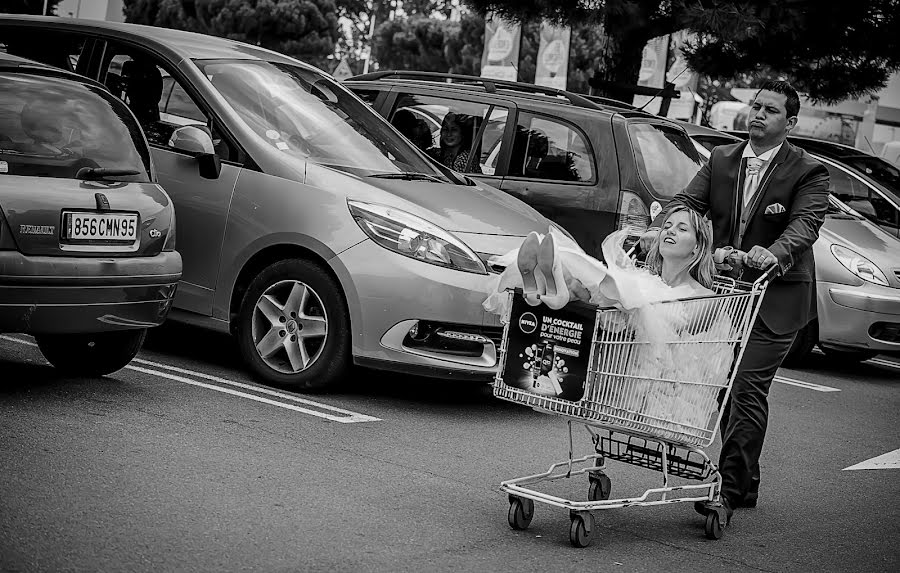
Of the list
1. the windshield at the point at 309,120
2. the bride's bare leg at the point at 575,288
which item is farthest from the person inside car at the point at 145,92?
the bride's bare leg at the point at 575,288

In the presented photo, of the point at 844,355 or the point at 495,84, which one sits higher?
the point at 495,84

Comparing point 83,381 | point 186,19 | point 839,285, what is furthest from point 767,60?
point 186,19

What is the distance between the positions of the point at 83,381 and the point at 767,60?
10.9m

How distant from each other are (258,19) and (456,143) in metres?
44.7

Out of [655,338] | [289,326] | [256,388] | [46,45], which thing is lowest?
[256,388]

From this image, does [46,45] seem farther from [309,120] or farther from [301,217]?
[301,217]

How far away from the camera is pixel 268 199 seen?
274 inches

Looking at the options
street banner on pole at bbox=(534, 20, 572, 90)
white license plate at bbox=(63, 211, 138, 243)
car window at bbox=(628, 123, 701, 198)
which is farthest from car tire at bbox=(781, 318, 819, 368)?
street banner on pole at bbox=(534, 20, 572, 90)

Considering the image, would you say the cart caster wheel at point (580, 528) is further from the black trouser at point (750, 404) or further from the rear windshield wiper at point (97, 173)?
the rear windshield wiper at point (97, 173)

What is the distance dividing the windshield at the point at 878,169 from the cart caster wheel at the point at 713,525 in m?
8.07

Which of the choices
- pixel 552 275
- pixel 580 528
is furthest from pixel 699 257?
pixel 580 528

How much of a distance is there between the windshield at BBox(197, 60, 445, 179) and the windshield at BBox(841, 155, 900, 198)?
612 cm

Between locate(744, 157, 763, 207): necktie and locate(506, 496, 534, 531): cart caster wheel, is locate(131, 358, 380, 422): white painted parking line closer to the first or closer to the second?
locate(506, 496, 534, 531): cart caster wheel

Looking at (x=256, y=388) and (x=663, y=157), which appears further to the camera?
(x=663, y=157)
